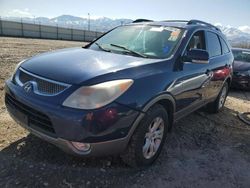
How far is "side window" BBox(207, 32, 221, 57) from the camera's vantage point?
5.22 m

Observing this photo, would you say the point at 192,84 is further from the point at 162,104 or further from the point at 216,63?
the point at 216,63

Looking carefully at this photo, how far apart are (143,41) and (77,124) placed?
192 centimetres

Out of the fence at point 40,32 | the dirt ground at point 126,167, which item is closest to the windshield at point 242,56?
the dirt ground at point 126,167

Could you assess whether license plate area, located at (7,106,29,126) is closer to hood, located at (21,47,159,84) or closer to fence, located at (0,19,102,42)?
hood, located at (21,47,159,84)

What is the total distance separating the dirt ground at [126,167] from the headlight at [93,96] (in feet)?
3.08

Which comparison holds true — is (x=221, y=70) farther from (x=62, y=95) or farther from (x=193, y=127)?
(x=62, y=95)

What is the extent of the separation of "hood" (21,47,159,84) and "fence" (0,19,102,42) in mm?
34427

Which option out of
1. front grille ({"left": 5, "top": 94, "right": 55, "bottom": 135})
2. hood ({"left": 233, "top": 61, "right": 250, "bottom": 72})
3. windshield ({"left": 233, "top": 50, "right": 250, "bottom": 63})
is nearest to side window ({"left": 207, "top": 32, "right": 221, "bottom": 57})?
front grille ({"left": 5, "top": 94, "right": 55, "bottom": 135})

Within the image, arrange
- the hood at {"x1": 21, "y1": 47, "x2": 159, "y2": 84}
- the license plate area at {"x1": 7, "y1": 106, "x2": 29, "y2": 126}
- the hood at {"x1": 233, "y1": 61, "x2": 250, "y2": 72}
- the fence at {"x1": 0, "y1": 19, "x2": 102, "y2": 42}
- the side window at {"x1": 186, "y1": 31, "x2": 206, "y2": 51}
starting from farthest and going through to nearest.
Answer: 1. the fence at {"x1": 0, "y1": 19, "x2": 102, "y2": 42}
2. the hood at {"x1": 233, "y1": 61, "x2": 250, "y2": 72}
3. the side window at {"x1": 186, "y1": 31, "x2": 206, "y2": 51}
4. the license plate area at {"x1": 7, "y1": 106, "x2": 29, "y2": 126}
5. the hood at {"x1": 21, "y1": 47, "x2": 159, "y2": 84}

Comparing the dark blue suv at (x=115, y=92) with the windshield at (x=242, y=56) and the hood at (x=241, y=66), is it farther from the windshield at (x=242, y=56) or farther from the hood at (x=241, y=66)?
the windshield at (x=242, y=56)

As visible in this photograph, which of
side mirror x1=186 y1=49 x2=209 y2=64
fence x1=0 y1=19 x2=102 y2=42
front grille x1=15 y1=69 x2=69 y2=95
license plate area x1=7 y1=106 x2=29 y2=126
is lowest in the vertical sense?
fence x1=0 y1=19 x2=102 y2=42

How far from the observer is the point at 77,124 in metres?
2.77

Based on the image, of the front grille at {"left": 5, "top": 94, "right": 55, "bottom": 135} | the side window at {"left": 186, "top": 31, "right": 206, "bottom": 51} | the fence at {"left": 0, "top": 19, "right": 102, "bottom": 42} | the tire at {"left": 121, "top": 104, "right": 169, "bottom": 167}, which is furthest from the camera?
the fence at {"left": 0, "top": 19, "right": 102, "bottom": 42}

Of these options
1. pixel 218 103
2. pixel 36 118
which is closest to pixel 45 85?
pixel 36 118
